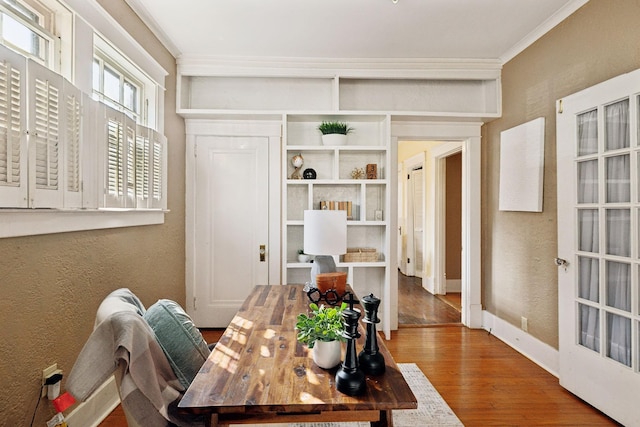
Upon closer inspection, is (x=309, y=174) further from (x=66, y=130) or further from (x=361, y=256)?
(x=66, y=130)

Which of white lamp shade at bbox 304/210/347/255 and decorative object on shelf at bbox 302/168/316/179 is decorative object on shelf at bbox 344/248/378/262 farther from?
white lamp shade at bbox 304/210/347/255

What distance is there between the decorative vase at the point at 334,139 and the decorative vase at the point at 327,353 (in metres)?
2.53

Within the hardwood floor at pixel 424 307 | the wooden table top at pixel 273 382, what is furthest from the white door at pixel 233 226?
the wooden table top at pixel 273 382

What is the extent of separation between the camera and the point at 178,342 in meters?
1.47

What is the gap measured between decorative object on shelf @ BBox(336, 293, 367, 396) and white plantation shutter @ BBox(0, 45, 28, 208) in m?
1.38

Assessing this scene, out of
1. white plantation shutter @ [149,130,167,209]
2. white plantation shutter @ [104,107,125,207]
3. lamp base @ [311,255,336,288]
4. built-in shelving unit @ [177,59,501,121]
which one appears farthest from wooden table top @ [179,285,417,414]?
built-in shelving unit @ [177,59,501,121]

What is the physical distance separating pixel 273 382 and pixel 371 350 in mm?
367

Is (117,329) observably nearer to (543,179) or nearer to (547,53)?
(543,179)

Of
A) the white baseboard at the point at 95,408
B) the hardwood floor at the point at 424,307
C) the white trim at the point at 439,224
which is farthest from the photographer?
the white trim at the point at 439,224

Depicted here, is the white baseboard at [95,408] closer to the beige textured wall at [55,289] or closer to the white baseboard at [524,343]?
the beige textured wall at [55,289]

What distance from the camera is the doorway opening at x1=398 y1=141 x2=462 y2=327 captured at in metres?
5.19

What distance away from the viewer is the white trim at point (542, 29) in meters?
2.56

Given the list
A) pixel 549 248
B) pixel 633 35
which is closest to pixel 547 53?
pixel 633 35

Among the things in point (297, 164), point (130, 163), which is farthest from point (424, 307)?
point (130, 163)
